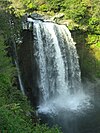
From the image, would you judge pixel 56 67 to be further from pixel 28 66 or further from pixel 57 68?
pixel 28 66

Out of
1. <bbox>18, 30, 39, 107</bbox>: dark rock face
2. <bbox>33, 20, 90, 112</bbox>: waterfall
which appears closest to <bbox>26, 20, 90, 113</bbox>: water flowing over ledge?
<bbox>33, 20, 90, 112</bbox>: waterfall

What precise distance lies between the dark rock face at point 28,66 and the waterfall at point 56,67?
1.20ft

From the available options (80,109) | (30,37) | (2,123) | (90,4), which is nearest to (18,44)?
(30,37)

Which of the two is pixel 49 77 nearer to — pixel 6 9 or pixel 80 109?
pixel 80 109

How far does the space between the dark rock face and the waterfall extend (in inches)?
14.4

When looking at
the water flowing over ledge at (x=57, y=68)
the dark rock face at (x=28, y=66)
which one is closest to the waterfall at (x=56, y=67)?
the water flowing over ledge at (x=57, y=68)

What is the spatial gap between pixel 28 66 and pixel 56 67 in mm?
2517

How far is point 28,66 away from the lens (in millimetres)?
25594

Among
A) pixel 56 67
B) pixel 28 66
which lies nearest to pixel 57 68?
pixel 56 67

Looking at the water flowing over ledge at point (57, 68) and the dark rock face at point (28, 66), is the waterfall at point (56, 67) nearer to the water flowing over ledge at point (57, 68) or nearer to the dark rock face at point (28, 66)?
the water flowing over ledge at point (57, 68)

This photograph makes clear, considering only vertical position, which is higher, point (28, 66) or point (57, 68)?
point (28, 66)

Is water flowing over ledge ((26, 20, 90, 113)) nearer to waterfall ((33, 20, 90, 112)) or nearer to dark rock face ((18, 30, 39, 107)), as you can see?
waterfall ((33, 20, 90, 112))

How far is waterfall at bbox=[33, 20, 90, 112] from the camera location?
26.0m

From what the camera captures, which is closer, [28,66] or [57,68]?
[28,66]
